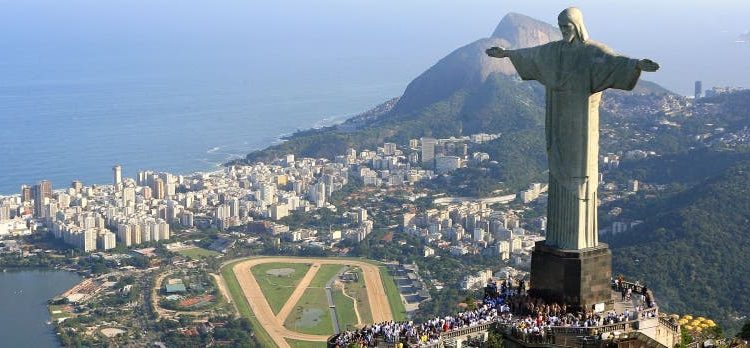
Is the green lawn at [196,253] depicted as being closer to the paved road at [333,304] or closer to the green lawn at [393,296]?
the paved road at [333,304]

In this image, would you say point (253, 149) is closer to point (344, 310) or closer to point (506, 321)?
point (344, 310)

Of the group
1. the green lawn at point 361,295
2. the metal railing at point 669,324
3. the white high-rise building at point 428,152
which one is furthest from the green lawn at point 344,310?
the white high-rise building at point 428,152

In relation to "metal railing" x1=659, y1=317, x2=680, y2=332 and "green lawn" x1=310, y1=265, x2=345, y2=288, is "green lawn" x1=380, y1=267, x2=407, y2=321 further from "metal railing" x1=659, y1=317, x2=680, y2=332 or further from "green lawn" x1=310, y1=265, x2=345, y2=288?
"metal railing" x1=659, y1=317, x2=680, y2=332

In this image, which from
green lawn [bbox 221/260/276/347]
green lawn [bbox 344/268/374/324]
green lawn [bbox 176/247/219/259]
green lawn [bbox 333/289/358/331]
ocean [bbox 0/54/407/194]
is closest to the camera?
green lawn [bbox 221/260/276/347]

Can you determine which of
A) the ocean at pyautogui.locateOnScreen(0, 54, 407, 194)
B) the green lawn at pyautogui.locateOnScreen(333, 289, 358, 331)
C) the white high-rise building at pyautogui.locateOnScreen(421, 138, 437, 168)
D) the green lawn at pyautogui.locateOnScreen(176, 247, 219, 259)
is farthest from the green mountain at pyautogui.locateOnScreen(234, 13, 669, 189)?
the green lawn at pyautogui.locateOnScreen(333, 289, 358, 331)

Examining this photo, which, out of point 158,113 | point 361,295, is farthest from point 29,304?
point 158,113

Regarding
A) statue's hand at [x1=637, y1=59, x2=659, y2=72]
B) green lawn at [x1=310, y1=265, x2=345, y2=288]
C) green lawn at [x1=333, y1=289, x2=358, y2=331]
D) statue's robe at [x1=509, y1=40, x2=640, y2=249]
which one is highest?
statue's hand at [x1=637, y1=59, x2=659, y2=72]
